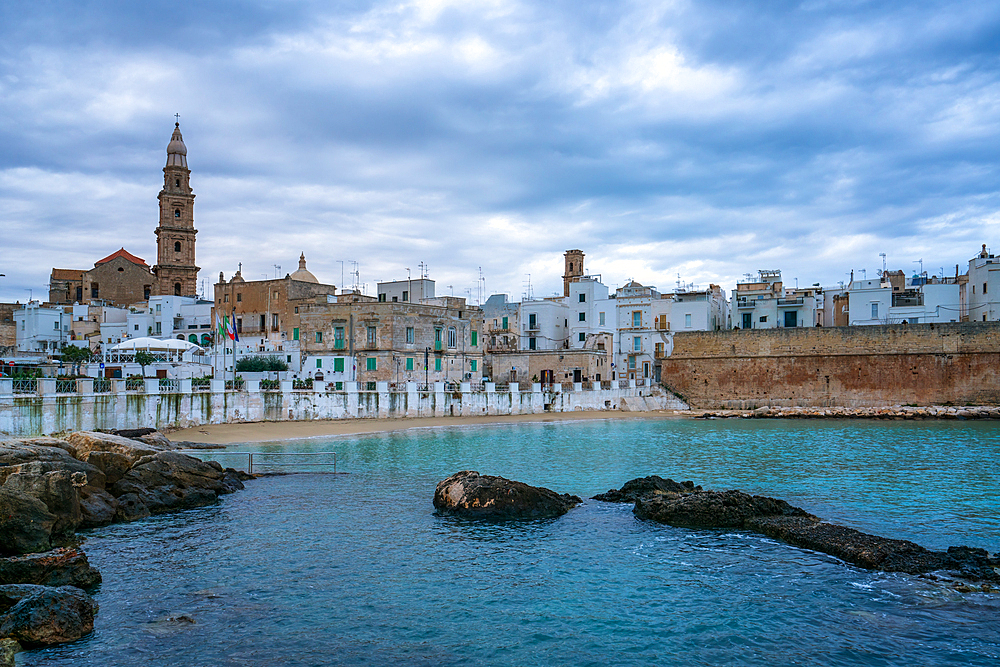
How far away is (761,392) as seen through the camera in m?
51.5

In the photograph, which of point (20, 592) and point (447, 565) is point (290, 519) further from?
point (20, 592)

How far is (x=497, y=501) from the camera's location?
51.1 feet

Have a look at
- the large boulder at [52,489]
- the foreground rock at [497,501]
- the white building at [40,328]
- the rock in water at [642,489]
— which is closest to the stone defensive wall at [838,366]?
the rock in water at [642,489]

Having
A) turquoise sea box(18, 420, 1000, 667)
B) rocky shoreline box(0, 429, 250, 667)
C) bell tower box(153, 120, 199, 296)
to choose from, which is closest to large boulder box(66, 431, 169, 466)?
rocky shoreline box(0, 429, 250, 667)

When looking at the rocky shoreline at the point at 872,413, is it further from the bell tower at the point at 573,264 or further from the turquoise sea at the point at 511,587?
the bell tower at the point at 573,264

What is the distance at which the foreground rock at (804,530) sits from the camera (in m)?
11.6

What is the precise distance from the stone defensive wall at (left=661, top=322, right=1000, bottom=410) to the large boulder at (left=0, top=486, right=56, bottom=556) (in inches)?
1756

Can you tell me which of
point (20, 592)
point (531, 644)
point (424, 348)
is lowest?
point (531, 644)

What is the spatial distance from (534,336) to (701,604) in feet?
165

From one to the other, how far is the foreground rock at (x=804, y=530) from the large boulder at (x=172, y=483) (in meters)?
9.73

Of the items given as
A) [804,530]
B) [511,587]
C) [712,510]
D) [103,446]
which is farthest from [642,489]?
[103,446]

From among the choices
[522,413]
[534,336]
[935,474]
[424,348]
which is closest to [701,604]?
[935,474]

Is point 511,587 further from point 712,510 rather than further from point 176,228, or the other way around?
point 176,228

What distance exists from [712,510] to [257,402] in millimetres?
22745
